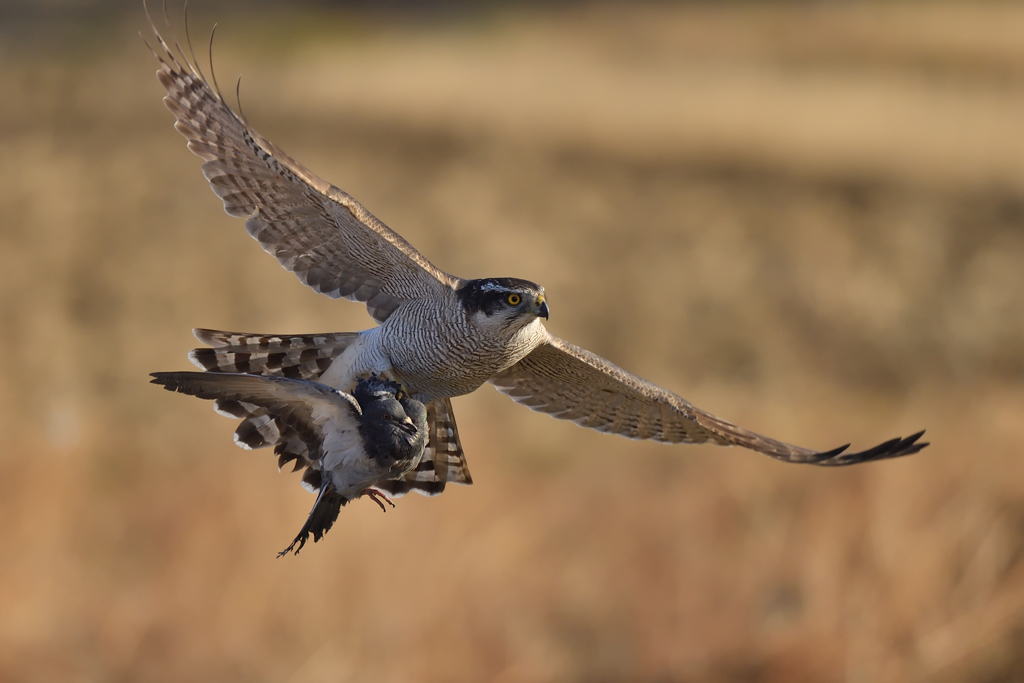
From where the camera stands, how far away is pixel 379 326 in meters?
4.09

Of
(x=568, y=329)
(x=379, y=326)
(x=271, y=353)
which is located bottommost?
(x=271, y=353)

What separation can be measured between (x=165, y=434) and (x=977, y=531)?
13.6 meters

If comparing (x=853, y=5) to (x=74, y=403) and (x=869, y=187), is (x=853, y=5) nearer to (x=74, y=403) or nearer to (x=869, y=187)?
(x=869, y=187)

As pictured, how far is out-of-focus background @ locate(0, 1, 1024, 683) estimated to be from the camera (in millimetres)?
14375

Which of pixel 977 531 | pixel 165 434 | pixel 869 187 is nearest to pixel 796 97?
pixel 869 187

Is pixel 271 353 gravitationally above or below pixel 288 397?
above

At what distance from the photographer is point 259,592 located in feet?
46.0

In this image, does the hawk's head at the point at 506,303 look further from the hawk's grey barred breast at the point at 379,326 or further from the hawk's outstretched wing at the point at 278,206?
the hawk's outstretched wing at the point at 278,206

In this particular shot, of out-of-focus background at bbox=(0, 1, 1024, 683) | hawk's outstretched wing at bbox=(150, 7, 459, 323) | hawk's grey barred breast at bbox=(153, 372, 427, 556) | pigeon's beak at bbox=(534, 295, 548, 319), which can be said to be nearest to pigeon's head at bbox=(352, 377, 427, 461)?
hawk's grey barred breast at bbox=(153, 372, 427, 556)

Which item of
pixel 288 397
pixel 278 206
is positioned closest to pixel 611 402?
pixel 278 206

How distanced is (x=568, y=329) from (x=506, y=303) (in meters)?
16.1

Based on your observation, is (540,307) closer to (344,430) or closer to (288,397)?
(344,430)

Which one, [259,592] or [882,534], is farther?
[882,534]

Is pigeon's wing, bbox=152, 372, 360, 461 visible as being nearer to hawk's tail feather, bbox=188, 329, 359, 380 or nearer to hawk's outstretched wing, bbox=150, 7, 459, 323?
hawk's tail feather, bbox=188, 329, 359, 380
